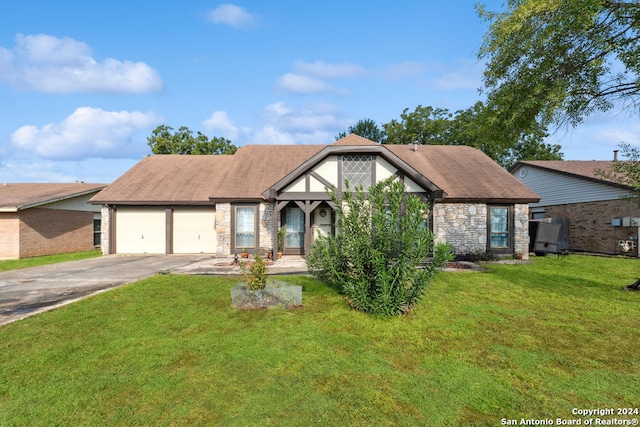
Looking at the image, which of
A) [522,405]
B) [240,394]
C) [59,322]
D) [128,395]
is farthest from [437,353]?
[59,322]

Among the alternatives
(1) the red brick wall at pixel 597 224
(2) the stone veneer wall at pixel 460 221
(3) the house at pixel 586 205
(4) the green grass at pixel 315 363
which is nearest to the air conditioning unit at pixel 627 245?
(3) the house at pixel 586 205

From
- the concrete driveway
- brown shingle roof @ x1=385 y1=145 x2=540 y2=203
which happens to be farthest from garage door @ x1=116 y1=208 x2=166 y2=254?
brown shingle roof @ x1=385 y1=145 x2=540 y2=203

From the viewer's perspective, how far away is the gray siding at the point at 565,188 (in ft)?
57.8

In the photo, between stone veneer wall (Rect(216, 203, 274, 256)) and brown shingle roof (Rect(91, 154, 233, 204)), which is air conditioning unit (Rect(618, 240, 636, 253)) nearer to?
stone veneer wall (Rect(216, 203, 274, 256))

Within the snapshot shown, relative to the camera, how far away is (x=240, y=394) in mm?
3713

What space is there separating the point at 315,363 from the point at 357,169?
10552mm

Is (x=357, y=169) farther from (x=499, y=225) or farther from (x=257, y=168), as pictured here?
(x=499, y=225)

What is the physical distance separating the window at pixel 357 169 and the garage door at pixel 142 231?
10.6 metres

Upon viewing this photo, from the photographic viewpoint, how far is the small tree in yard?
20.0 feet

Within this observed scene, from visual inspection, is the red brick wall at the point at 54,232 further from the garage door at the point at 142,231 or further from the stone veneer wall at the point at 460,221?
the stone veneer wall at the point at 460,221

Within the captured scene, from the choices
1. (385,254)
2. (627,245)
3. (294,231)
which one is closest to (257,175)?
(294,231)

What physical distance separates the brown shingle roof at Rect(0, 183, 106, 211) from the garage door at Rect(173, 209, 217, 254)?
6.81 metres

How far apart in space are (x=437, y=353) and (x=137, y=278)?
9697mm

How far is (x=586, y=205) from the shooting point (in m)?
18.7
